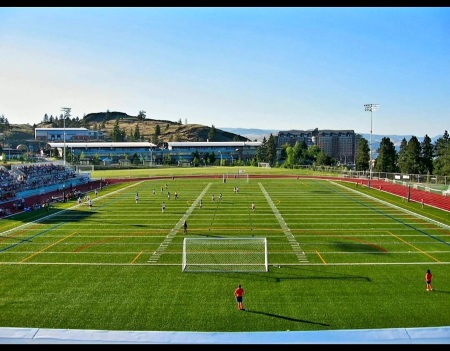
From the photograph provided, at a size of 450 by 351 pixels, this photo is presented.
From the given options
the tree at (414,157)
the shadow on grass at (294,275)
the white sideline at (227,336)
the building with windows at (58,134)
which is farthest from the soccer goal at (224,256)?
the building with windows at (58,134)

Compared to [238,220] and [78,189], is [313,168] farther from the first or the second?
[238,220]

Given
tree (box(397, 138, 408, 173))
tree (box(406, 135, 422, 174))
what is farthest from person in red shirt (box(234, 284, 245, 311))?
tree (box(397, 138, 408, 173))

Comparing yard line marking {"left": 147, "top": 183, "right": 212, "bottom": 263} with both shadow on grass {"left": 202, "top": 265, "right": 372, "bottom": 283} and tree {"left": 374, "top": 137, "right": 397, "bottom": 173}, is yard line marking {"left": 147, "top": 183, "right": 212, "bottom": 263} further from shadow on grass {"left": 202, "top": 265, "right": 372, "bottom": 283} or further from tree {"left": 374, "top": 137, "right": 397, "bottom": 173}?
tree {"left": 374, "top": 137, "right": 397, "bottom": 173}

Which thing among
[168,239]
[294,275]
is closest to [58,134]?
[168,239]

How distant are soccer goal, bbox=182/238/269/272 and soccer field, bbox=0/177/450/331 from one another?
18.8 inches

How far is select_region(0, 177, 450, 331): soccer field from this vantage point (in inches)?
561

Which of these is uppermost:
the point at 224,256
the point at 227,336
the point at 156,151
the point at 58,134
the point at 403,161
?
the point at 58,134

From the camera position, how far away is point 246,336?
3.29 meters

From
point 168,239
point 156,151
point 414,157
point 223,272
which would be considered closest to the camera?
point 223,272

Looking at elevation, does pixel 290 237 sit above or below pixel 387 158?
below

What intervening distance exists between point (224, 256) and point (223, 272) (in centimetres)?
250

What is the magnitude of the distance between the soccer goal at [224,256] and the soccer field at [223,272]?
0.48m

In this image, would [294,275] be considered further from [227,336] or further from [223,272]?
[227,336]

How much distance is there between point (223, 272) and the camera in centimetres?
1912
